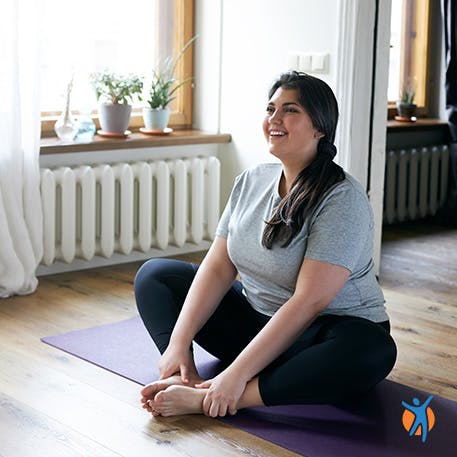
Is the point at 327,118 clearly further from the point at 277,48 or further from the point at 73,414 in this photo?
the point at 277,48

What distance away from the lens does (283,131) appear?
96.7 inches

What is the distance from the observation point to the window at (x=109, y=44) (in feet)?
13.4

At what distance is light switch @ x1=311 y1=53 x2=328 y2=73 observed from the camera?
393 cm

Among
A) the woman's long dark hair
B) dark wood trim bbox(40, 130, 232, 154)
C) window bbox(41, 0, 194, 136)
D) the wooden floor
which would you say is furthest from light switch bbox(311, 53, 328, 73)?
the woman's long dark hair

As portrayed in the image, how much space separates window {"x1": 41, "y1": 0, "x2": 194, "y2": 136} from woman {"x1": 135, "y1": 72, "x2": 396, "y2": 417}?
1.64 metres

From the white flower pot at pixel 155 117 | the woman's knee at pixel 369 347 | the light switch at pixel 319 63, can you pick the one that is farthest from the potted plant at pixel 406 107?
the woman's knee at pixel 369 347

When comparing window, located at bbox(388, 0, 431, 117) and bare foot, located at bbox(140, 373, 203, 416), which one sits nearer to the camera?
bare foot, located at bbox(140, 373, 203, 416)

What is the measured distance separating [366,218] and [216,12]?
226cm

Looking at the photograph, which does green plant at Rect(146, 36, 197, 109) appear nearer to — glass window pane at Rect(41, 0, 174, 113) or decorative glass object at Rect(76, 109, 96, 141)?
glass window pane at Rect(41, 0, 174, 113)

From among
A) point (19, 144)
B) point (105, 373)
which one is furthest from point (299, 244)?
point (19, 144)

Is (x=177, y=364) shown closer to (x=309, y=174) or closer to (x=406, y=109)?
(x=309, y=174)

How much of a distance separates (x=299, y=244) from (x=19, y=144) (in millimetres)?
1494

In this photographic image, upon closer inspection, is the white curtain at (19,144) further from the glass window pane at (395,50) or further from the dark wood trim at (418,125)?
Result: the glass window pane at (395,50)

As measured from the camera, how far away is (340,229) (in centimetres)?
238
